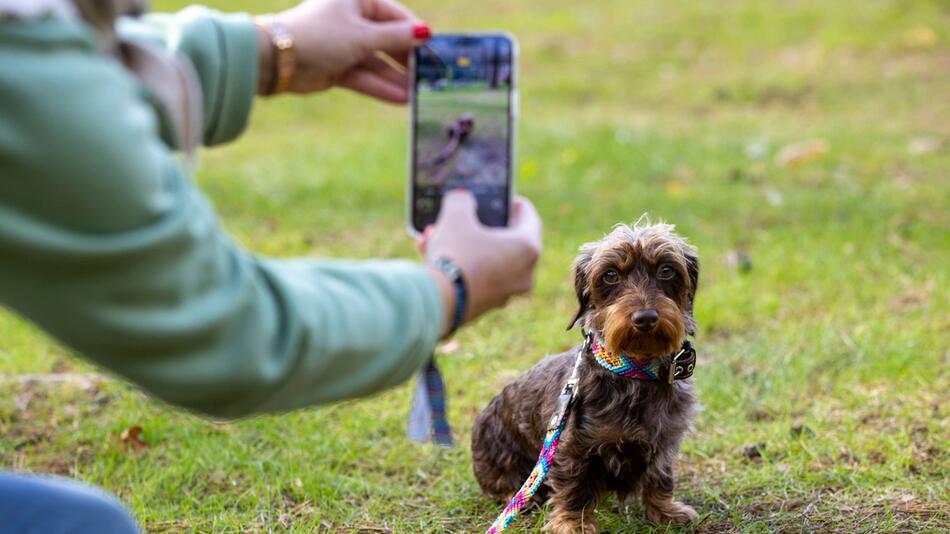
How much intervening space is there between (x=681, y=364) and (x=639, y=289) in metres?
0.26

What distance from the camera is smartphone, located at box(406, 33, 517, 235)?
277 cm

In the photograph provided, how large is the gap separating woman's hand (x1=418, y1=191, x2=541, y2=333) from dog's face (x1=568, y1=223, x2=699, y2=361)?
3.46 feet

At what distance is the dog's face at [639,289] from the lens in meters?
3.20

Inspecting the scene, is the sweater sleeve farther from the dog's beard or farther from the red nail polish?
the dog's beard

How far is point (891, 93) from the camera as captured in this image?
35.3ft

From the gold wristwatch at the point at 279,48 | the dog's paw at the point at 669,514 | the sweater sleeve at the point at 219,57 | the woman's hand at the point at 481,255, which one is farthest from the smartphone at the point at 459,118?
the dog's paw at the point at 669,514

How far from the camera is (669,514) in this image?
3574 millimetres

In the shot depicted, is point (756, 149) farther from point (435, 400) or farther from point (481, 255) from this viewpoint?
point (481, 255)

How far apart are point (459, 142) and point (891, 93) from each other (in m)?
9.01

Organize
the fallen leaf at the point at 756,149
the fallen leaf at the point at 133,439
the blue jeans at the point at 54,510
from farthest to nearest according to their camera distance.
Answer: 1. the fallen leaf at the point at 756,149
2. the fallen leaf at the point at 133,439
3. the blue jeans at the point at 54,510

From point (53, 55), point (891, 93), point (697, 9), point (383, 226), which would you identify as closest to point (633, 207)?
point (383, 226)

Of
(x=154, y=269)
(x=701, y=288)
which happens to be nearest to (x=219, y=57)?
(x=154, y=269)

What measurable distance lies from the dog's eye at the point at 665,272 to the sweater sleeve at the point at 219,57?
4.47ft

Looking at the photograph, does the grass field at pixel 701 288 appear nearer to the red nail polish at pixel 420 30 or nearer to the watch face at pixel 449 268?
the red nail polish at pixel 420 30
